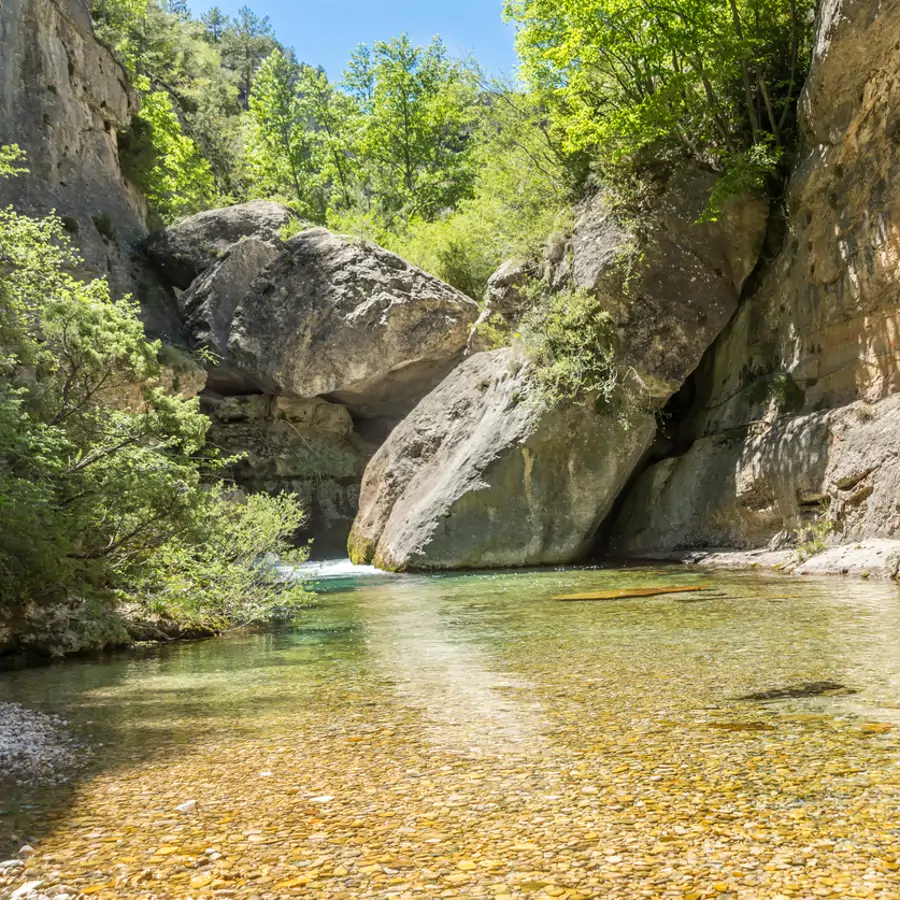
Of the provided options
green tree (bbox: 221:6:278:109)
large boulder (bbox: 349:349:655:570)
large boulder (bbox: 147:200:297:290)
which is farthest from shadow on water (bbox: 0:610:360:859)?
green tree (bbox: 221:6:278:109)

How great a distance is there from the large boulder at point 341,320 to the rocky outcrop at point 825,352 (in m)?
10.3

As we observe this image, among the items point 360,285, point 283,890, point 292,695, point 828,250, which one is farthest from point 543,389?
point 283,890

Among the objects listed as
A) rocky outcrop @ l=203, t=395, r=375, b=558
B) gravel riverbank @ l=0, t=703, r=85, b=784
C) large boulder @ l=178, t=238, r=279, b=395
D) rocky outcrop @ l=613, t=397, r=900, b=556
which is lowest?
gravel riverbank @ l=0, t=703, r=85, b=784

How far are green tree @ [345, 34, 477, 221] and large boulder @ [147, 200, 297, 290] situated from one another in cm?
1162

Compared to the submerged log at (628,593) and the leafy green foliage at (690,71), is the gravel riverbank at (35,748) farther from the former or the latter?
the leafy green foliage at (690,71)

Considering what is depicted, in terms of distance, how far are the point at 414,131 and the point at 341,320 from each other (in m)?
19.5

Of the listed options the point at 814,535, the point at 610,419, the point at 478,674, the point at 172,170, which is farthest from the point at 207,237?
the point at 478,674

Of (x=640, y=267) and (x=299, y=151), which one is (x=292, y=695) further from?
(x=299, y=151)

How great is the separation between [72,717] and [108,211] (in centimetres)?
2416

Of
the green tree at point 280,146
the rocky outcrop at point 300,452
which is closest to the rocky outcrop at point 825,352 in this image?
the rocky outcrop at point 300,452

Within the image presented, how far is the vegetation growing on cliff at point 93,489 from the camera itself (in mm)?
8625

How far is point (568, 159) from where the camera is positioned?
2191cm

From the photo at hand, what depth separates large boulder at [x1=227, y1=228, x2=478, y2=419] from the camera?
26.3 meters

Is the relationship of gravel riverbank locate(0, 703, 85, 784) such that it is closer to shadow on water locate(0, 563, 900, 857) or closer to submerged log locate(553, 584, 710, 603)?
shadow on water locate(0, 563, 900, 857)
